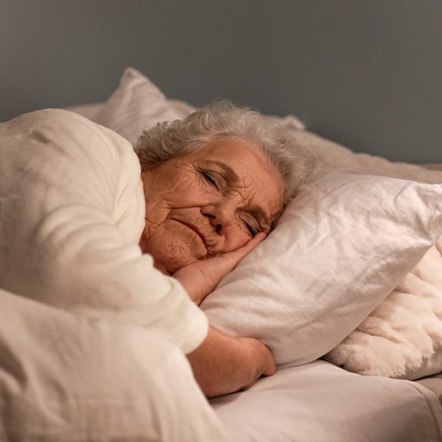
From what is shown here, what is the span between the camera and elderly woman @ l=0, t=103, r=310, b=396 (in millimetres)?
931

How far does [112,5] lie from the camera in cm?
222

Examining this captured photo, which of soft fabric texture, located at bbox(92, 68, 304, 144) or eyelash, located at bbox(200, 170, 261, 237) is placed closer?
eyelash, located at bbox(200, 170, 261, 237)

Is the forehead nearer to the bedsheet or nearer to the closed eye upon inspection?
the closed eye

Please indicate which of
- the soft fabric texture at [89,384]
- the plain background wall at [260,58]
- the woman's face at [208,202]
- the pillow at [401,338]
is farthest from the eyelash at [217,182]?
the plain background wall at [260,58]

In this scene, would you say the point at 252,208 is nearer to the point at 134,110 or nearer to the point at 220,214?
the point at 220,214

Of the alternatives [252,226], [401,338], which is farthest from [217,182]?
[401,338]

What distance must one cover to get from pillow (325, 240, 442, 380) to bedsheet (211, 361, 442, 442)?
A: 0.04 metres

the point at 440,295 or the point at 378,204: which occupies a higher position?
the point at 378,204

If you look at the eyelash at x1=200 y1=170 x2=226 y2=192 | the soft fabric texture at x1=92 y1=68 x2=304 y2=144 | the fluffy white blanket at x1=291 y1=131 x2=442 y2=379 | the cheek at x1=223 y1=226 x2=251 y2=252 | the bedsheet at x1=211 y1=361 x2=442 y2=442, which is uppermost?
the eyelash at x1=200 y1=170 x2=226 y2=192

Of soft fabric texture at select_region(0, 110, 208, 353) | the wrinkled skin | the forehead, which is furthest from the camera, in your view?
the forehead

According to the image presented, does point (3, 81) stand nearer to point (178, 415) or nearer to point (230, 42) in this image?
point (230, 42)

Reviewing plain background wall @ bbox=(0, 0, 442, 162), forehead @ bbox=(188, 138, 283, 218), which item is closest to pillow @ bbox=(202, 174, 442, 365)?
forehead @ bbox=(188, 138, 283, 218)

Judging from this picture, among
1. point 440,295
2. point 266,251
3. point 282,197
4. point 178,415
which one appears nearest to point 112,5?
point 282,197

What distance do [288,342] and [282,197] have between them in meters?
0.37
